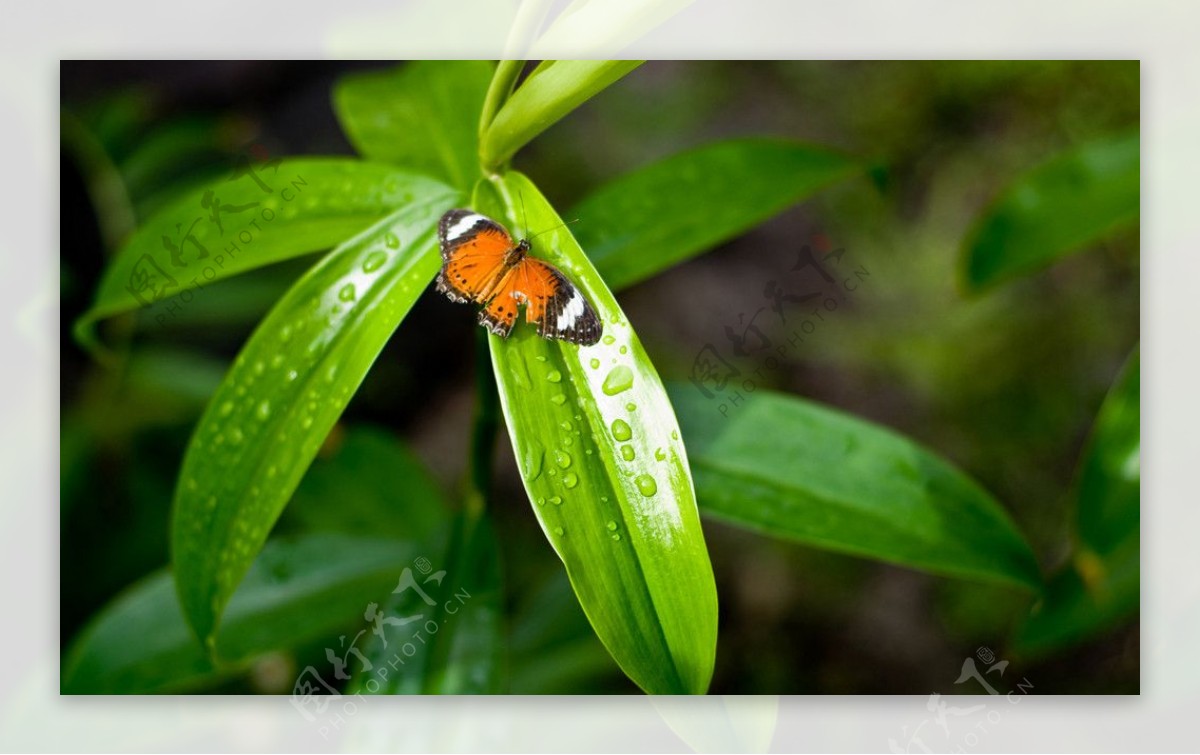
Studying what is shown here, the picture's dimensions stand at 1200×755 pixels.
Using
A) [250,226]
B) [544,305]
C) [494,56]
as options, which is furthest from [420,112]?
[544,305]

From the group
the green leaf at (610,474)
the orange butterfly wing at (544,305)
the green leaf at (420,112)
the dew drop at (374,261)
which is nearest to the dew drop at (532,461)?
the green leaf at (610,474)

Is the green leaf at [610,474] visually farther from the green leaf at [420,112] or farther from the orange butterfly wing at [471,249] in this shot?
the green leaf at [420,112]

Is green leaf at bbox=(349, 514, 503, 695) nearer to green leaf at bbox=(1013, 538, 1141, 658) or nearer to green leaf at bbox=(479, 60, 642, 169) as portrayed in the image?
green leaf at bbox=(479, 60, 642, 169)

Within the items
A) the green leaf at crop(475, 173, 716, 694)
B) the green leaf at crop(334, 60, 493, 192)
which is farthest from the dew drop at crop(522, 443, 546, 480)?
the green leaf at crop(334, 60, 493, 192)

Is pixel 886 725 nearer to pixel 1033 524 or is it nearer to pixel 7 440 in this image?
pixel 1033 524

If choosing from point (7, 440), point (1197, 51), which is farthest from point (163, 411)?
point (1197, 51)

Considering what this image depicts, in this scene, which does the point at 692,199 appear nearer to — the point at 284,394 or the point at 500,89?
the point at 500,89
